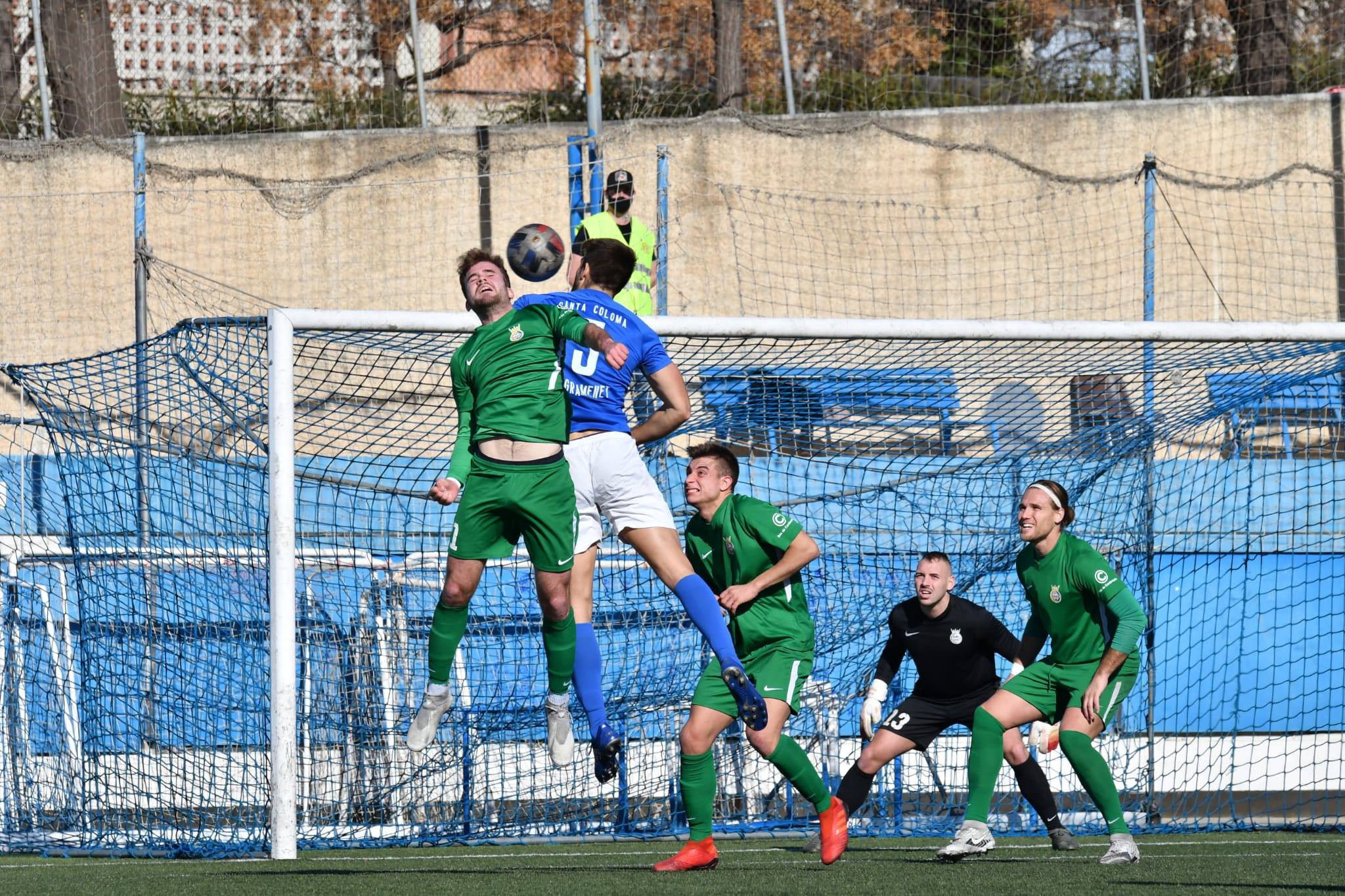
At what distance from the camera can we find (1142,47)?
13.5m

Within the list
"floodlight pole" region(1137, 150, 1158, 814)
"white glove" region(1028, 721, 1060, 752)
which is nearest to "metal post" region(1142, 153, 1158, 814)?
"floodlight pole" region(1137, 150, 1158, 814)

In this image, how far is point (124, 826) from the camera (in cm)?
862

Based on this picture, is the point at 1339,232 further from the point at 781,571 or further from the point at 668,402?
the point at 668,402

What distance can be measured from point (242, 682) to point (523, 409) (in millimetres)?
3477

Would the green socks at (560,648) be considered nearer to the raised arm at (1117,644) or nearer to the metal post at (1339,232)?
the raised arm at (1117,644)

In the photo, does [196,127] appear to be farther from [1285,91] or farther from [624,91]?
[1285,91]

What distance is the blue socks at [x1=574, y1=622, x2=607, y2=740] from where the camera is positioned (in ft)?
21.1

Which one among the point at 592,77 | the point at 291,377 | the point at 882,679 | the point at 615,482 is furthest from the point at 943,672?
the point at 592,77

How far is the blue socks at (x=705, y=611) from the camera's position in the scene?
631 centimetres

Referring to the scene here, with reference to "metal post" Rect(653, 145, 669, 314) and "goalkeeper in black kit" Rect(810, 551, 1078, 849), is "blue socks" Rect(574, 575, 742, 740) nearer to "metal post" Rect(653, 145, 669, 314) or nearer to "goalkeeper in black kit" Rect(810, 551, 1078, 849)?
"goalkeeper in black kit" Rect(810, 551, 1078, 849)

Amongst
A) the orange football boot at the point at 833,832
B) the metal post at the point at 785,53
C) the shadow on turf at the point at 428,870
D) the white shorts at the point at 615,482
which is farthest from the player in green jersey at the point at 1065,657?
the metal post at the point at 785,53

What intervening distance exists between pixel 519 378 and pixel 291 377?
1.62 meters

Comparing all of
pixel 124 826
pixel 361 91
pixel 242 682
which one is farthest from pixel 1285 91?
pixel 124 826

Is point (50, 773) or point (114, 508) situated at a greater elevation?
point (114, 508)
